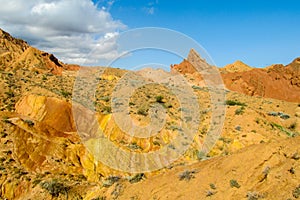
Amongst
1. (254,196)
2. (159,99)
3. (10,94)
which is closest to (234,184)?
(254,196)

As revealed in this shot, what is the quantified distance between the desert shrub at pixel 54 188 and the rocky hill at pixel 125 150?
4 cm

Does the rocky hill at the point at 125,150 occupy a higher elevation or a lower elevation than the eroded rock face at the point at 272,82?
lower

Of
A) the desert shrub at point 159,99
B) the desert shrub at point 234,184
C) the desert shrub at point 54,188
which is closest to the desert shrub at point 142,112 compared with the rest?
the desert shrub at point 159,99

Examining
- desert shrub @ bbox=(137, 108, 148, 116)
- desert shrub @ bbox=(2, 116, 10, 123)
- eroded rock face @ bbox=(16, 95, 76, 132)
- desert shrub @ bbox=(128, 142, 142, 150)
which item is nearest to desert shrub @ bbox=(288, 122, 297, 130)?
desert shrub @ bbox=(137, 108, 148, 116)

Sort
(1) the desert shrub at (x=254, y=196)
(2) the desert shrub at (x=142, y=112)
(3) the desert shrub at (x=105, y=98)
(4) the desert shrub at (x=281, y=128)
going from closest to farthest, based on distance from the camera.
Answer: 1. (1) the desert shrub at (x=254, y=196)
2. (2) the desert shrub at (x=142, y=112)
3. (4) the desert shrub at (x=281, y=128)
4. (3) the desert shrub at (x=105, y=98)

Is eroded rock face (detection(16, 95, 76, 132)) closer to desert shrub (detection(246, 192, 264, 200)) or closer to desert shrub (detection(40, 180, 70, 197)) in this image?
desert shrub (detection(40, 180, 70, 197))

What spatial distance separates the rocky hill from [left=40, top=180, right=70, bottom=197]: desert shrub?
0.15ft

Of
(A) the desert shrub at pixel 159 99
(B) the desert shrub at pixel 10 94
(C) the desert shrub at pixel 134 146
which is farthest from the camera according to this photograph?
(A) the desert shrub at pixel 159 99

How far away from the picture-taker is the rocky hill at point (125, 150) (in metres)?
9.02

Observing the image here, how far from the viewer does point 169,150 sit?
722 inches

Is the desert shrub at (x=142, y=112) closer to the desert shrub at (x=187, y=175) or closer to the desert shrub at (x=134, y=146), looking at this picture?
the desert shrub at (x=134, y=146)

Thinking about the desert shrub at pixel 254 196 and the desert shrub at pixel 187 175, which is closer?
the desert shrub at pixel 254 196

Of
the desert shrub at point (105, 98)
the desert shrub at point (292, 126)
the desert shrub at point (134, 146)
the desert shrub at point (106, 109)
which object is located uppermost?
the desert shrub at point (105, 98)

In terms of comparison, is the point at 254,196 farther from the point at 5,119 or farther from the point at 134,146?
the point at 5,119
